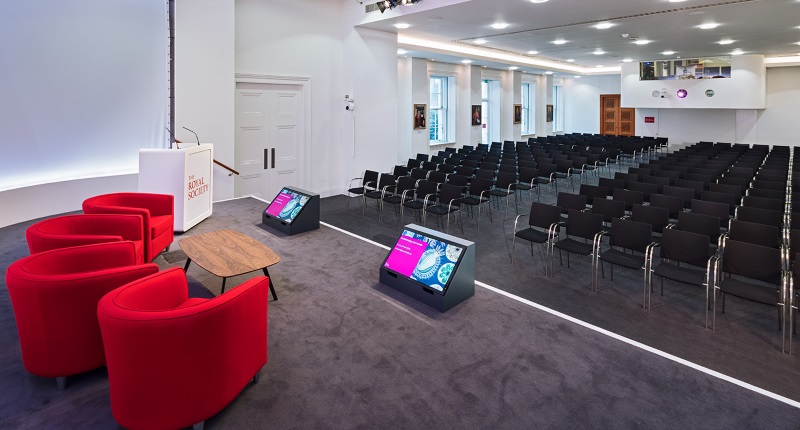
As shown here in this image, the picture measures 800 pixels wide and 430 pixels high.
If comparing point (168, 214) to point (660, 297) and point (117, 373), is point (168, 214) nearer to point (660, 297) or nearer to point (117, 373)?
point (117, 373)

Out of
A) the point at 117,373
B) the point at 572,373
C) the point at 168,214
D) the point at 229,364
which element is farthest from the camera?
the point at 168,214

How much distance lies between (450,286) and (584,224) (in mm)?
2521

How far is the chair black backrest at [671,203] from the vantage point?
254 inches

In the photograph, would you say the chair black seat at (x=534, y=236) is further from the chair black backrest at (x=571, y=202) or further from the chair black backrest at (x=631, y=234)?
the chair black backrest at (x=571, y=202)

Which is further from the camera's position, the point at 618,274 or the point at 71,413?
the point at 618,274

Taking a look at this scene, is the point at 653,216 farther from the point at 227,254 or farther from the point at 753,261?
the point at 227,254

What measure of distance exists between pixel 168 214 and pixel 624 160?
15108 millimetres

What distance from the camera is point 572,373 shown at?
318 cm

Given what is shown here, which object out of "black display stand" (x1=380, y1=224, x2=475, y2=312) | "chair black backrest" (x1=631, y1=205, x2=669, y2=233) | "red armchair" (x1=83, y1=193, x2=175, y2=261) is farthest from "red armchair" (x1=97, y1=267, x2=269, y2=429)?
"chair black backrest" (x1=631, y1=205, x2=669, y2=233)

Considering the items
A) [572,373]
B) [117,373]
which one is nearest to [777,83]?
[572,373]

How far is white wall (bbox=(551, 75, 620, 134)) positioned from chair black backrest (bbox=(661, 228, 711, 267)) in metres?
19.5

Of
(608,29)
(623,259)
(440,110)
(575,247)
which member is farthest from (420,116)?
(623,259)

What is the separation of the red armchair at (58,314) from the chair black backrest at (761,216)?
21.2ft

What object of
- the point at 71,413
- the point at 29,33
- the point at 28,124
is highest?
the point at 29,33
